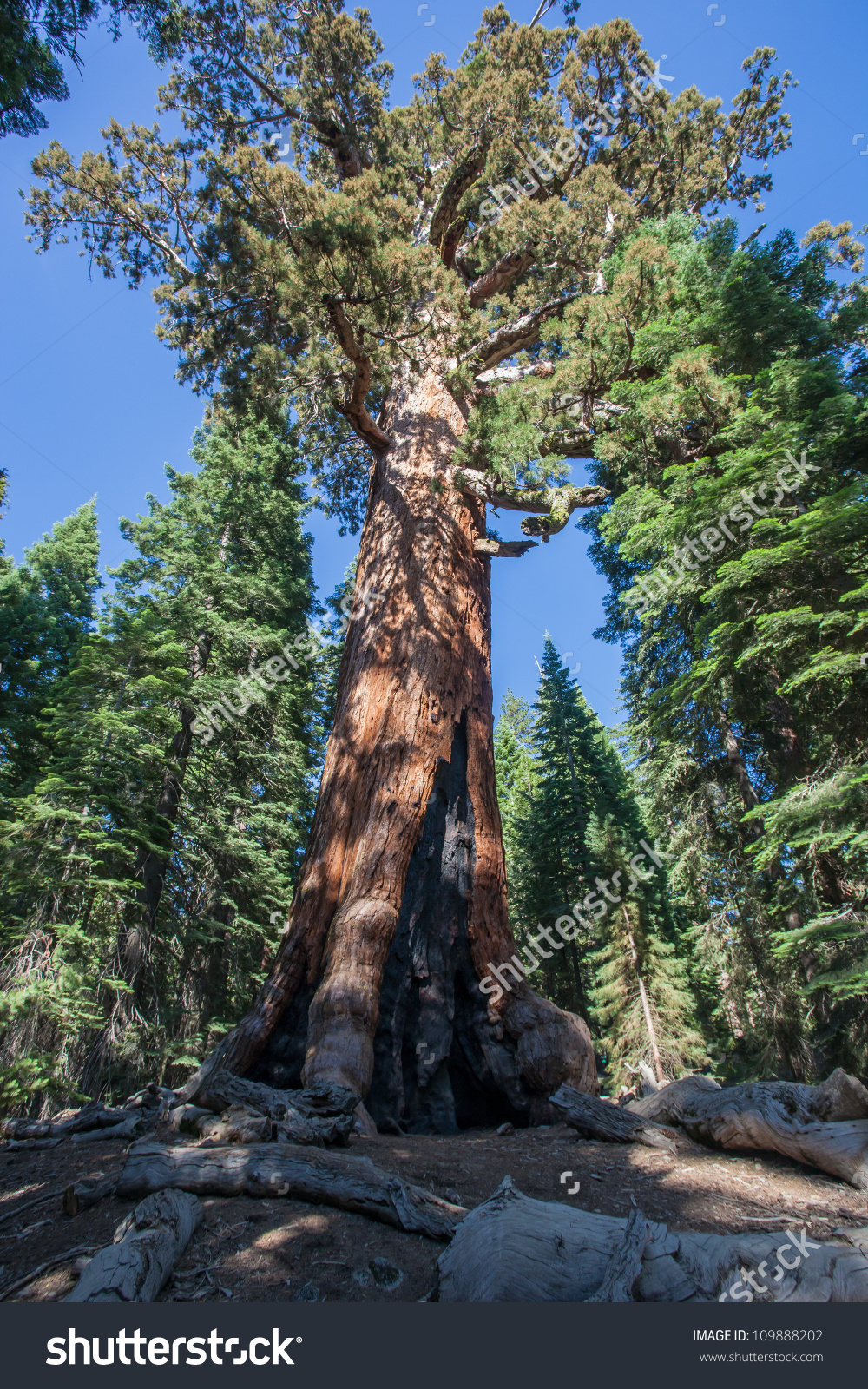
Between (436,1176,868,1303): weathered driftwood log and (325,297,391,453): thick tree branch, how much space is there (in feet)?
19.0

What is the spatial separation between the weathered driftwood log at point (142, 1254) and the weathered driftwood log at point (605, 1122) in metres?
2.53

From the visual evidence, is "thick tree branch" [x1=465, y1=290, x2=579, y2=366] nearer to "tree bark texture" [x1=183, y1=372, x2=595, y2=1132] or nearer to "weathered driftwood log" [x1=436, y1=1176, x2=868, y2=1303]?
"tree bark texture" [x1=183, y1=372, x2=595, y2=1132]

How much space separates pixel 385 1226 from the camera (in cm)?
251

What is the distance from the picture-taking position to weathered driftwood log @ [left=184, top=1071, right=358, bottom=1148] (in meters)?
3.13

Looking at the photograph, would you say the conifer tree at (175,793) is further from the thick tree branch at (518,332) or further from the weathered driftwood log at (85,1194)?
the weathered driftwood log at (85,1194)

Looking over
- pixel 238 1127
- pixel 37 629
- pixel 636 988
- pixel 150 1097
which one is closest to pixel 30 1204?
pixel 238 1127

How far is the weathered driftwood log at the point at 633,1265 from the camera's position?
6.35 feet

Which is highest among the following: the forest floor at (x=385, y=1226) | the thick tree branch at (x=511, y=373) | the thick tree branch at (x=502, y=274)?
the thick tree branch at (x=502, y=274)

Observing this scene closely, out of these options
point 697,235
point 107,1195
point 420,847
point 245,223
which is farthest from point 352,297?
point 697,235

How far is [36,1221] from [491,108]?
11644 millimetres

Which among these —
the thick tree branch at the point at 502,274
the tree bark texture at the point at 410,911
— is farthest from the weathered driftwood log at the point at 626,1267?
the thick tree branch at the point at 502,274

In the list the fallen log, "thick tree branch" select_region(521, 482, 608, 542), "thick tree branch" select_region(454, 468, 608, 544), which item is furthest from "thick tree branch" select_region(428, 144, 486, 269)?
the fallen log

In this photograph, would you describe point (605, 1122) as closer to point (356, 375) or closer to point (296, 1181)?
point (296, 1181)

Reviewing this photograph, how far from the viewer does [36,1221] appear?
2.59 m
